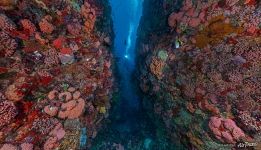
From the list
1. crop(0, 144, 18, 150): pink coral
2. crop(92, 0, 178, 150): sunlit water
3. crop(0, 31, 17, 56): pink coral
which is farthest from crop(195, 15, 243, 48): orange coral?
crop(0, 144, 18, 150): pink coral

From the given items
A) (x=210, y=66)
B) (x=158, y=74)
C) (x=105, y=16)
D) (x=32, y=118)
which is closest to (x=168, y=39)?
(x=158, y=74)

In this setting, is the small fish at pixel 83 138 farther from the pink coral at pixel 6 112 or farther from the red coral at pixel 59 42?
the red coral at pixel 59 42

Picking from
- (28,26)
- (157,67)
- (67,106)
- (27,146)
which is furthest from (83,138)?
(28,26)

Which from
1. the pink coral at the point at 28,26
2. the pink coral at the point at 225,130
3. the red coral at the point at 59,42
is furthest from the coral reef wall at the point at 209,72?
the pink coral at the point at 28,26

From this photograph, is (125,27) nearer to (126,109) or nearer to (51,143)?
(126,109)

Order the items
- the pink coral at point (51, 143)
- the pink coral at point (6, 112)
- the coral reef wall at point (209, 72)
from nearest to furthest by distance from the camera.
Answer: the pink coral at point (6, 112), the coral reef wall at point (209, 72), the pink coral at point (51, 143)

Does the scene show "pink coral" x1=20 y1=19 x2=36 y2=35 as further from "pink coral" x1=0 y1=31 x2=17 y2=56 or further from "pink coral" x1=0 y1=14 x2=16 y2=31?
"pink coral" x1=0 y1=31 x2=17 y2=56
